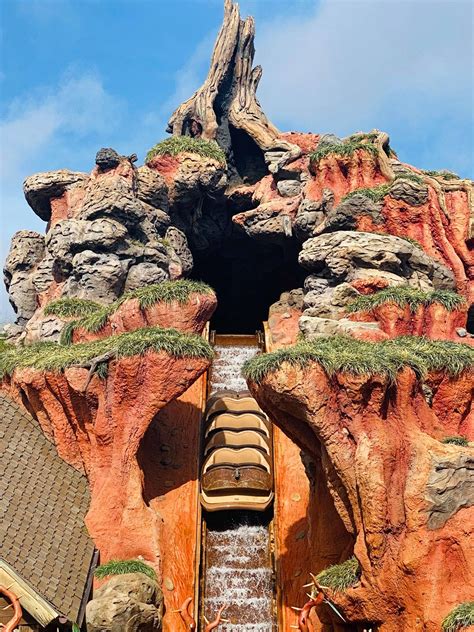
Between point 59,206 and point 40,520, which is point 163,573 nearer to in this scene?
point 40,520

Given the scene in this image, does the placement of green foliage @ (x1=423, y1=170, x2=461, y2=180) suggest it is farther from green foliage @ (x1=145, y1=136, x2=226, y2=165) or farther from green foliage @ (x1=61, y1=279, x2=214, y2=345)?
green foliage @ (x1=61, y1=279, x2=214, y2=345)

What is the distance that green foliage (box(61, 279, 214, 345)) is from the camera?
17531mm

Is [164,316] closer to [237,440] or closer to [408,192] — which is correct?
[237,440]

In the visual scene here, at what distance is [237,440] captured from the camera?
18359 millimetres

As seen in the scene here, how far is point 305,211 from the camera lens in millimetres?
24062

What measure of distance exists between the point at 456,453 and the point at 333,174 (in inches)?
572

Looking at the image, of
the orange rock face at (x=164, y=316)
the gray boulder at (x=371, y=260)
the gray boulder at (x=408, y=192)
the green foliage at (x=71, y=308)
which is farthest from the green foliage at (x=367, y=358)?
the gray boulder at (x=408, y=192)

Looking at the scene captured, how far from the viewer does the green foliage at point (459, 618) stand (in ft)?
33.7

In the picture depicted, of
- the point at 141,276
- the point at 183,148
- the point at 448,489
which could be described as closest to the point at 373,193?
the point at 183,148

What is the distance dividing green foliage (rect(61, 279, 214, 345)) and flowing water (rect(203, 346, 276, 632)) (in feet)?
18.3

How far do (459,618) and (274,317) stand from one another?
15.8m

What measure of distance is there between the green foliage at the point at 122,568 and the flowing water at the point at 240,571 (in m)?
1.98

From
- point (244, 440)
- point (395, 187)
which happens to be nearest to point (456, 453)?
point (244, 440)

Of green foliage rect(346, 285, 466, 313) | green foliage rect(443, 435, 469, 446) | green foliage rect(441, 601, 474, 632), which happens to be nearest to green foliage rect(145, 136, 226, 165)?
green foliage rect(346, 285, 466, 313)
